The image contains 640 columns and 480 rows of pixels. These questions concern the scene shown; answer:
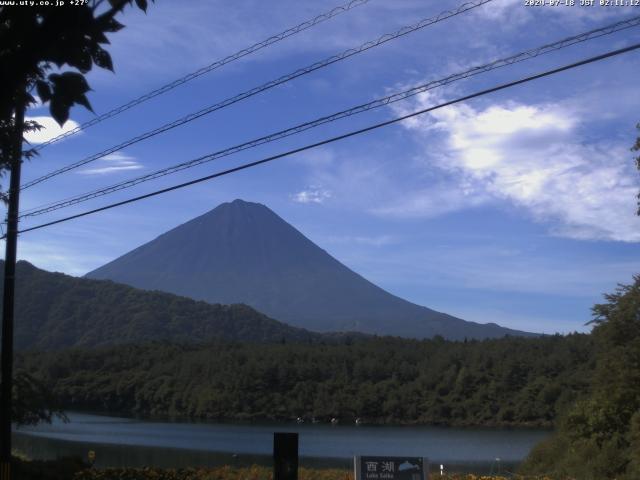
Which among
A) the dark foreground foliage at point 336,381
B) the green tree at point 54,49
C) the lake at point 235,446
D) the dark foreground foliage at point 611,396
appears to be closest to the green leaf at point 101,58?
the green tree at point 54,49

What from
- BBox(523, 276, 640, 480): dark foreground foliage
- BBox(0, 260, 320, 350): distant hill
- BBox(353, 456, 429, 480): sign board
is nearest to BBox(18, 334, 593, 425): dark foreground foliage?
BBox(523, 276, 640, 480): dark foreground foliage

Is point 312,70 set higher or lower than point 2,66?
higher

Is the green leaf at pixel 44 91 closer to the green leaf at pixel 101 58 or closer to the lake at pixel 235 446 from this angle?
the green leaf at pixel 101 58

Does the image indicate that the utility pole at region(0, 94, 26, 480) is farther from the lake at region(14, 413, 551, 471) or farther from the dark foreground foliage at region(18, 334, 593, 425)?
the dark foreground foliage at region(18, 334, 593, 425)

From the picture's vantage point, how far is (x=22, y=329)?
124 meters

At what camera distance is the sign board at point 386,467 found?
954cm

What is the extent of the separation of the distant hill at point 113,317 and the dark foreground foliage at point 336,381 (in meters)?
47.9

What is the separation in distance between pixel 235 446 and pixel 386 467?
29.8 metres

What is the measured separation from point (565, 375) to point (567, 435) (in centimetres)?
3844

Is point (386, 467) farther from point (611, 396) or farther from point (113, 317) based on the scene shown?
point (113, 317)

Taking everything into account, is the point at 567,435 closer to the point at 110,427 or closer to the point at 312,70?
the point at 312,70

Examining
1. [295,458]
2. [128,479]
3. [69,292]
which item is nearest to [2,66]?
[295,458]

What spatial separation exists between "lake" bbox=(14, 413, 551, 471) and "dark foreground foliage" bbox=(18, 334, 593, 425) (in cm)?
894

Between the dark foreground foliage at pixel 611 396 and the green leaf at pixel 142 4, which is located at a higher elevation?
the green leaf at pixel 142 4
